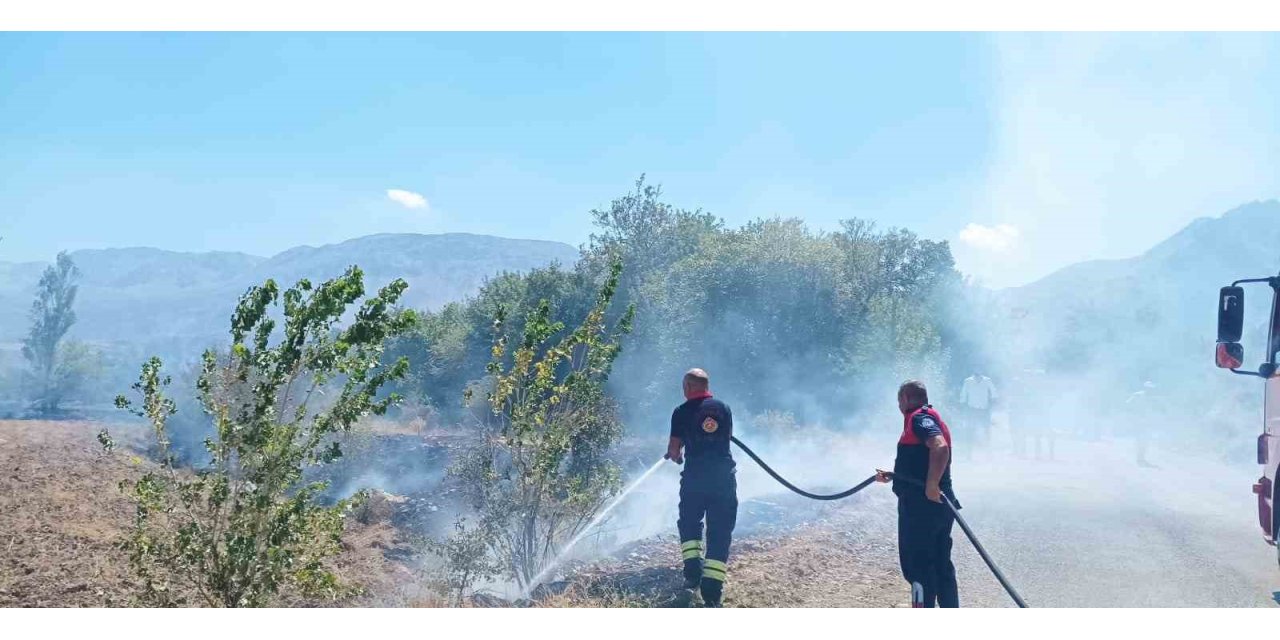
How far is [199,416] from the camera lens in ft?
69.9

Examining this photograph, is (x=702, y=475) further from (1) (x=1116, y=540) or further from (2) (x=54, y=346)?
(2) (x=54, y=346)

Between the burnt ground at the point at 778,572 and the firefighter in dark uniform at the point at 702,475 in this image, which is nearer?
the firefighter in dark uniform at the point at 702,475

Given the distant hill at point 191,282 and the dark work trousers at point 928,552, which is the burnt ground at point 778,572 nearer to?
the dark work trousers at point 928,552

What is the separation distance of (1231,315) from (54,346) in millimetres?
53806

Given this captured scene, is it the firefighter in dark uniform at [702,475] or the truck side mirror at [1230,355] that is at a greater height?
the truck side mirror at [1230,355]

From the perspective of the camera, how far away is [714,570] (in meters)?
6.22

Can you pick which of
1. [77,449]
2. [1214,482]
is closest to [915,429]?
[1214,482]

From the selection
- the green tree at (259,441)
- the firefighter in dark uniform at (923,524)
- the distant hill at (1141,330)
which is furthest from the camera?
the distant hill at (1141,330)

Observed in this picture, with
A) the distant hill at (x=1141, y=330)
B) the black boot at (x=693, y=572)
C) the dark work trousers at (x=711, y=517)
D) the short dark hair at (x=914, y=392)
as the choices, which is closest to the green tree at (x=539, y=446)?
the dark work trousers at (x=711, y=517)

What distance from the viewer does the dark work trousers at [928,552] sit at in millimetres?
5441

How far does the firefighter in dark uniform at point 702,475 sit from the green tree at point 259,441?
8.05 ft

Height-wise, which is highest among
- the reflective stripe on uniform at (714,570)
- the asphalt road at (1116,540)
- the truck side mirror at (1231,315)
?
the truck side mirror at (1231,315)

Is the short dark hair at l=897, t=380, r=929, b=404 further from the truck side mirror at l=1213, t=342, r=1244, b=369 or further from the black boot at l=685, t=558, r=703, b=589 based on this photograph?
the truck side mirror at l=1213, t=342, r=1244, b=369

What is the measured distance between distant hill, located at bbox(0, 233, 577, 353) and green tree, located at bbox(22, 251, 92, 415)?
68590mm
